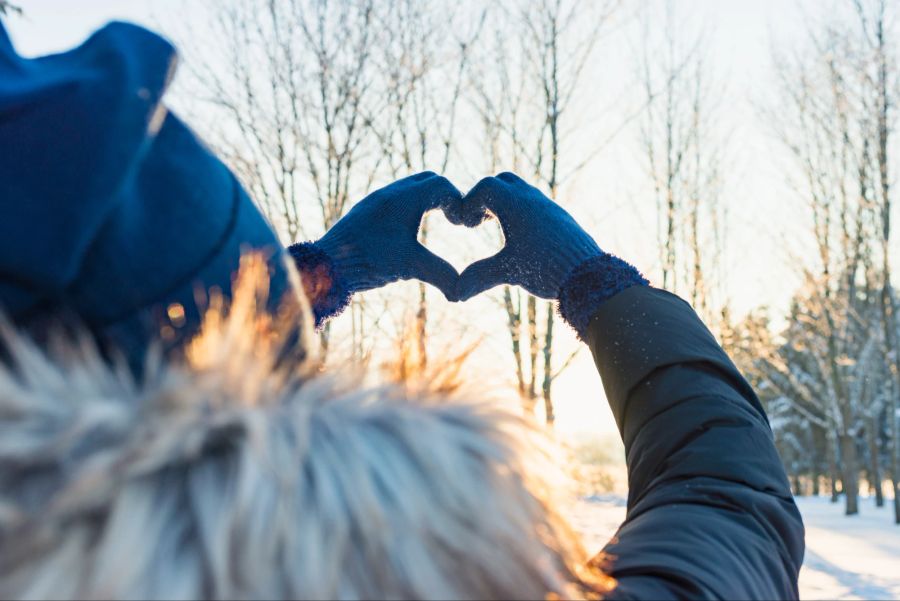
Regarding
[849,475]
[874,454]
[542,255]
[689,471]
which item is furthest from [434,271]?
[874,454]

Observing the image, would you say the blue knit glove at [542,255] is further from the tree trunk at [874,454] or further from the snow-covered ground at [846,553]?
the tree trunk at [874,454]

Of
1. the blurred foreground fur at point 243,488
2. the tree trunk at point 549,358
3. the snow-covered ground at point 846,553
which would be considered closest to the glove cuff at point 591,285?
the blurred foreground fur at point 243,488

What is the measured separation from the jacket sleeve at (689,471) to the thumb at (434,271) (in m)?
0.66

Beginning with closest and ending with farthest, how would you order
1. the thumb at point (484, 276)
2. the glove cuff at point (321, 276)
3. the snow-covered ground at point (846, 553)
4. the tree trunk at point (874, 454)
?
the glove cuff at point (321, 276), the thumb at point (484, 276), the snow-covered ground at point (846, 553), the tree trunk at point (874, 454)

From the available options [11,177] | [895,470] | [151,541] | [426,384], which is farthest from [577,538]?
[895,470]

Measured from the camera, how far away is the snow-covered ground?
7.05 metres

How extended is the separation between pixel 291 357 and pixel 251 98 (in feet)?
25.1

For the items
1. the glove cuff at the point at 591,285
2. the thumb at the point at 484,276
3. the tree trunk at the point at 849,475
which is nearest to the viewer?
the glove cuff at the point at 591,285

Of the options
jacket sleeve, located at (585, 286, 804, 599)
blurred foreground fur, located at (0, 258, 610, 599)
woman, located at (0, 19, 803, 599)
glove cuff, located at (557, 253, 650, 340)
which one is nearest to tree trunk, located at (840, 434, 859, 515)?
glove cuff, located at (557, 253, 650, 340)

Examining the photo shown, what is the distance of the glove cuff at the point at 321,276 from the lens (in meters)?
1.02

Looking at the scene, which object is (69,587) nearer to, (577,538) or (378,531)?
(378,531)

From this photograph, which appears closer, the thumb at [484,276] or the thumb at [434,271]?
the thumb at [484,276]

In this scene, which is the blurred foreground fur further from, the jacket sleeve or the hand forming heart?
Result: the hand forming heart

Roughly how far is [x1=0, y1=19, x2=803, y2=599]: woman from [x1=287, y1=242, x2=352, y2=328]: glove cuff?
0.52 meters
